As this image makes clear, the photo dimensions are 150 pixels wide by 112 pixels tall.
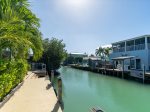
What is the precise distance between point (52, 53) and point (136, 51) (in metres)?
13.8

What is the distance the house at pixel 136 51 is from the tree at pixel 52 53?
9913 mm

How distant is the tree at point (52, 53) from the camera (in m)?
37.0

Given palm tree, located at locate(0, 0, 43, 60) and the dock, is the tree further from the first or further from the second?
palm tree, located at locate(0, 0, 43, 60)

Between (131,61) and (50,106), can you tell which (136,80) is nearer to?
(131,61)

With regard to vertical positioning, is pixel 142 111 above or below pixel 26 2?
below

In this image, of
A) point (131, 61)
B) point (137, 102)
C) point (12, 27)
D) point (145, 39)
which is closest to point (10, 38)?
point (12, 27)

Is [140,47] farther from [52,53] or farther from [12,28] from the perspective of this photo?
[12,28]

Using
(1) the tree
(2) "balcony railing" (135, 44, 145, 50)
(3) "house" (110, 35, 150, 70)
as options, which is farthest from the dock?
(1) the tree

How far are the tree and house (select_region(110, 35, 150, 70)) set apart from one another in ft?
32.5

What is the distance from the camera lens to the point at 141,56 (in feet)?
116

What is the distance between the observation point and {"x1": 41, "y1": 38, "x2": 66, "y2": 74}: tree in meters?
37.0

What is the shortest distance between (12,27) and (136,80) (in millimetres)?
22548

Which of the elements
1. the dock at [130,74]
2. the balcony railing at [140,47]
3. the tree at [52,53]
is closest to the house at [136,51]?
the balcony railing at [140,47]

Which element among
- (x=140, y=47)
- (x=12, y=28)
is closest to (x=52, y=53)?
(x=140, y=47)
